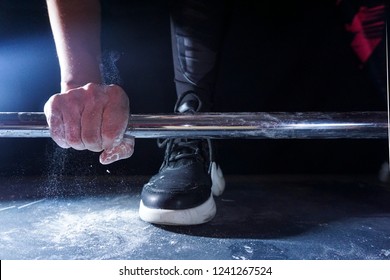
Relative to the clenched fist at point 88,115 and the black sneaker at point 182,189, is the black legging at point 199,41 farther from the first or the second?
the clenched fist at point 88,115

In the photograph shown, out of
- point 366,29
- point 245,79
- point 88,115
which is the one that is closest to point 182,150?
point 88,115

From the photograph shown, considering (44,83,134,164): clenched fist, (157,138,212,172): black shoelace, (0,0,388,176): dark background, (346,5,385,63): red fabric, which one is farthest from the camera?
(0,0,388,176): dark background

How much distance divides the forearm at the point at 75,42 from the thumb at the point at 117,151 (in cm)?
8

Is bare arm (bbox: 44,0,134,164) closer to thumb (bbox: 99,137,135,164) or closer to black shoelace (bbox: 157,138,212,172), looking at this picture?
thumb (bbox: 99,137,135,164)

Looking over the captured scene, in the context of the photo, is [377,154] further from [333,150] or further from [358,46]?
[358,46]

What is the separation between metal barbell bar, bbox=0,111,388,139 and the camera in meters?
0.36

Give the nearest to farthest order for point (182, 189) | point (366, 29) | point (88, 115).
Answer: point (88, 115) → point (182, 189) → point (366, 29)

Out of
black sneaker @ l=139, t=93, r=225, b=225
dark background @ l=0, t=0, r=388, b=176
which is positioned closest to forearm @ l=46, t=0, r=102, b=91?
black sneaker @ l=139, t=93, r=225, b=225

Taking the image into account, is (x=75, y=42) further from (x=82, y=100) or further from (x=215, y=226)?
(x=215, y=226)

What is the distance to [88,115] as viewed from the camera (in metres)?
0.33

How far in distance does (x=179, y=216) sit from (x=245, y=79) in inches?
18.5

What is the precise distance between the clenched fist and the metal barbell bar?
0.07ft

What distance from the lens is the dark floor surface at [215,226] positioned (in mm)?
366
